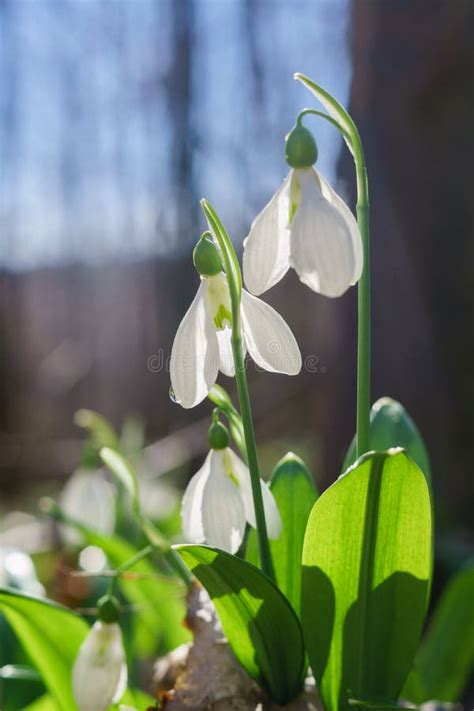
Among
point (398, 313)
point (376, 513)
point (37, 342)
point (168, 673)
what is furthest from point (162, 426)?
point (376, 513)

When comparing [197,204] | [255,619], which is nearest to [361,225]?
[255,619]

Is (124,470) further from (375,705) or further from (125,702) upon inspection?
(375,705)

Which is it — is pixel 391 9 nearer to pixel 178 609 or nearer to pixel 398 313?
pixel 398 313

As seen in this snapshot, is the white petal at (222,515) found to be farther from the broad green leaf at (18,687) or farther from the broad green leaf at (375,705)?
the broad green leaf at (18,687)

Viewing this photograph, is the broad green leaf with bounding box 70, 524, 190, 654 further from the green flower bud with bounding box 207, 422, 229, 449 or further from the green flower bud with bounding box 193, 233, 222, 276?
the green flower bud with bounding box 193, 233, 222, 276

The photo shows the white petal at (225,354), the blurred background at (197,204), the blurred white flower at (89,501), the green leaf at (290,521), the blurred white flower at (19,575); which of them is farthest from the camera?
the blurred background at (197,204)

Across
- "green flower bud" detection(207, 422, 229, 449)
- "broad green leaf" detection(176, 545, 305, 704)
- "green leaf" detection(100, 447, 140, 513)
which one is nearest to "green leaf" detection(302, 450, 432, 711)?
"broad green leaf" detection(176, 545, 305, 704)

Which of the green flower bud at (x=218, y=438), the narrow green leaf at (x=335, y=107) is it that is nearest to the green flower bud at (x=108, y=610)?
the green flower bud at (x=218, y=438)
